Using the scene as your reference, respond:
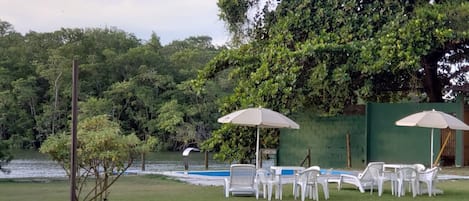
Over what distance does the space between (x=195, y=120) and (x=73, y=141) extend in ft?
128

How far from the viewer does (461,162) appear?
18.6m

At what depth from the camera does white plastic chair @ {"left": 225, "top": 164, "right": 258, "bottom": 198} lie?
461 inches

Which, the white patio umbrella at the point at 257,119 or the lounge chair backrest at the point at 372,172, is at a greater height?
the white patio umbrella at the point at 257,119

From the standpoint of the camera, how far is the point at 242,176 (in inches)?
462

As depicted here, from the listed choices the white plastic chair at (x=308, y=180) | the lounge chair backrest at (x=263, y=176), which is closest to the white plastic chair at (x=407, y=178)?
the white plastic chair at (x=308, y=180)

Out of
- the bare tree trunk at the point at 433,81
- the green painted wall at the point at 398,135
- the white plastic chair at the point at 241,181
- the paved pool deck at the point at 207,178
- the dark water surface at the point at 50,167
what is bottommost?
the dark water surface at the point at 50,167

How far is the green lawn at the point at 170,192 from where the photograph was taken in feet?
38.1

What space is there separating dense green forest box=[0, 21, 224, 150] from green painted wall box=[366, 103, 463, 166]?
2493 cm

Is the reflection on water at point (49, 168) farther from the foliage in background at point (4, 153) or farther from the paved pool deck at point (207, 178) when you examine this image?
the paved pool deck at point (207, 178)

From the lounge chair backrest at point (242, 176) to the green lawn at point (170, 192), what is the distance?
0.85 ft

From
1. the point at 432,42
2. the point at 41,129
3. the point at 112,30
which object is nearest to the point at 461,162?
the point at 432,42

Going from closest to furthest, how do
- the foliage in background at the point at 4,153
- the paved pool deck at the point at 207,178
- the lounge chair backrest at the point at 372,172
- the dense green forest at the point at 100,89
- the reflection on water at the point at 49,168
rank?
the lounge chair backrest at the point at 372,172 → the paved pool deck at the point at 207,178 → the foliage in background at the point at 4,153 → the reflection on water at the point at 49,168 → the dense green forest at the point at 100,89

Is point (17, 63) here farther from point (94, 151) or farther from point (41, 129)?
point (94, 151)

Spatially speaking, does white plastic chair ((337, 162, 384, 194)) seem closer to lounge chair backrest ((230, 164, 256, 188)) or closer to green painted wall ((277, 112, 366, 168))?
lounge chair backrest ((230, 164, 256, 188))
